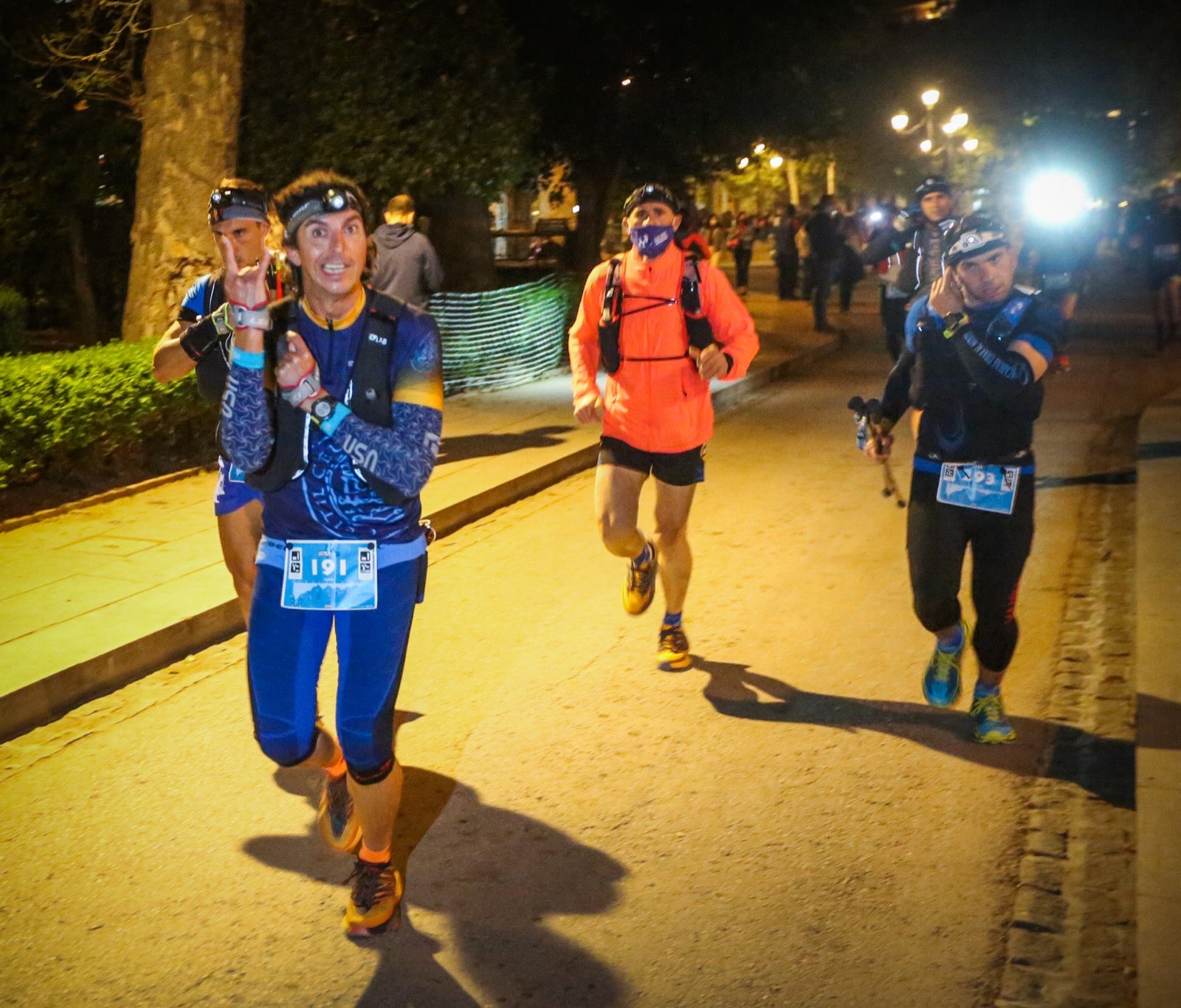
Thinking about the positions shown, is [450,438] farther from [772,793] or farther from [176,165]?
[772,793]

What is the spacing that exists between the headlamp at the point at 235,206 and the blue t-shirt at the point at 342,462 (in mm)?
849

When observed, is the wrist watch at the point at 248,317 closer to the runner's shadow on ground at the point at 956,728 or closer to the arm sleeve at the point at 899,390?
the arm sleeve at the point at 899,390

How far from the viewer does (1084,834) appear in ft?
14.8

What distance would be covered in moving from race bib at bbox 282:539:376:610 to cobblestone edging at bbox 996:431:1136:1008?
195 centimetres

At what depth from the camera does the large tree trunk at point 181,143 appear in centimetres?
1129

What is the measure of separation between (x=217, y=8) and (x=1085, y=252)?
19.5m

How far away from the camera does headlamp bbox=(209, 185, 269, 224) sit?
4.29 metres

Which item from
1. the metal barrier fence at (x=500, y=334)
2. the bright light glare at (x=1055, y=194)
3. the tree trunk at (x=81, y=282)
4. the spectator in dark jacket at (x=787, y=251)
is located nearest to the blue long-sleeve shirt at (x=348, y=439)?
the metal barrier fence at (x=500, y=334)

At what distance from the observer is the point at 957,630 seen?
17.3 ft

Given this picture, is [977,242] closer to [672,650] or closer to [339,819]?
[672,650]

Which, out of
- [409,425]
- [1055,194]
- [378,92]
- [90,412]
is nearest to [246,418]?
[409,425]

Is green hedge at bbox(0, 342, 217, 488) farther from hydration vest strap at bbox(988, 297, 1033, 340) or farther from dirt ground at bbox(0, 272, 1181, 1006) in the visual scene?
hydration vest strap at bbox(988, 297, 1033, 340)

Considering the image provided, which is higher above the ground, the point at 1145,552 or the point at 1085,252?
the point at 1085,252

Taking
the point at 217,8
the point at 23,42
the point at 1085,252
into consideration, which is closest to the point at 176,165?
the point at 217,8
